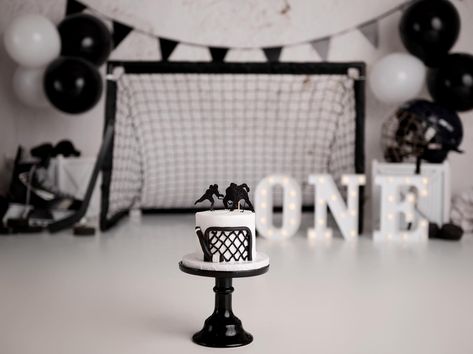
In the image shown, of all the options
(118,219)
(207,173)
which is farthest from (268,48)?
(118,219)

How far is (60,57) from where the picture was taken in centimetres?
401

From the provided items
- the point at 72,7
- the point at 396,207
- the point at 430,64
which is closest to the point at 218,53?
the point at 72,7

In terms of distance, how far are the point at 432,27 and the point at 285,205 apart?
1409mm

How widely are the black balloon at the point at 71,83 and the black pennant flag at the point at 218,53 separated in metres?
0.96

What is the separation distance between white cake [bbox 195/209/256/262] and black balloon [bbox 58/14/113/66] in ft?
9.07

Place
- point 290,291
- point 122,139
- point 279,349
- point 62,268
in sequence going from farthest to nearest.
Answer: point 122,139
point 62,268
point 290,291
point 279,349

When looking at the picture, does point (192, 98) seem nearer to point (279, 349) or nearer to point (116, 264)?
point (116, 264)

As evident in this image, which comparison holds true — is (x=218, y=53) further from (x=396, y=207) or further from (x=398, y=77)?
(x=396, y=207)

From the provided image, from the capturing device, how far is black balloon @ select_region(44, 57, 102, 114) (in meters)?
3.90

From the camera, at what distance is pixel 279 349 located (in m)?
1.64

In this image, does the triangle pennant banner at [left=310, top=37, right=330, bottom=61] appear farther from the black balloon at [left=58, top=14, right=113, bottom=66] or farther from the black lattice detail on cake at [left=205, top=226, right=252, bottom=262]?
the black lattice detail on cake at [left=205, top=226, right=252, bottom=262]

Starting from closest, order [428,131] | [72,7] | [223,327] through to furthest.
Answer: [223,327], [428,131], [72,7]

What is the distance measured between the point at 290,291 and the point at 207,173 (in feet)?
8.13

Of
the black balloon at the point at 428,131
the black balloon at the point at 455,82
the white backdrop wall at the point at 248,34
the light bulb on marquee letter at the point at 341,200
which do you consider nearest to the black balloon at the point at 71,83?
the white backdrop wall at the point at 248,34
